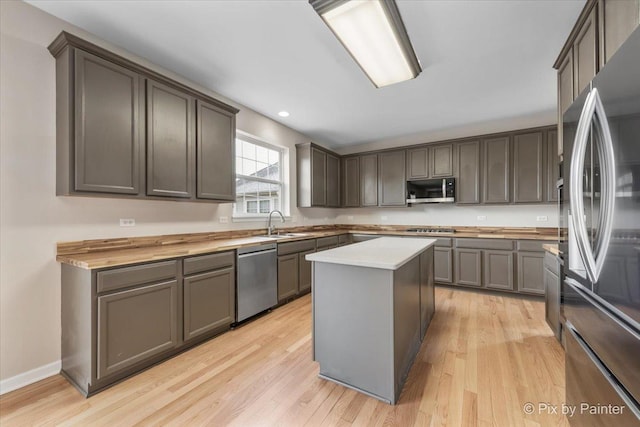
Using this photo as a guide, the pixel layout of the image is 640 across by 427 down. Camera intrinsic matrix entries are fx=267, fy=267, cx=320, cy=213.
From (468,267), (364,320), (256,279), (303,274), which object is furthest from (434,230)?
(364,320)

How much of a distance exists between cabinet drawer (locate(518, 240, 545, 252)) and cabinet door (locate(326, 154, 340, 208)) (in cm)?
304

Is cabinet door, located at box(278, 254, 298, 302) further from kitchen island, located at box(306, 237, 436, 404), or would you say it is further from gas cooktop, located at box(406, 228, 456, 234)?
gas cooktop, located at box(406, 228, 456, 234)

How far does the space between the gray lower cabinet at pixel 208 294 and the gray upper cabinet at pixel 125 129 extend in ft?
2.33

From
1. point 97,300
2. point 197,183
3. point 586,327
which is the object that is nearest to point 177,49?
point 197,183

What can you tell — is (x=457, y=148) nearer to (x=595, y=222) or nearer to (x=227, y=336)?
(x=595, y=222)

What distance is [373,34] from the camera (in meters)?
1.99

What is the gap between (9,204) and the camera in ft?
5.98

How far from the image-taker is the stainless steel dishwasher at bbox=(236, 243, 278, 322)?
2.80 m

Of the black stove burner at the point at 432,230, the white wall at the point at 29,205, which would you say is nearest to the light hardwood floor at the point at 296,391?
the white wall at the point at 29,205

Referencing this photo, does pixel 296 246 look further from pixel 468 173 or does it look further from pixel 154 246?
pixel 468 173

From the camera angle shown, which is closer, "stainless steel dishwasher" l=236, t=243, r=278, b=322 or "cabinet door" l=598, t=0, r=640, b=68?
"cabinet door" l=598, t=0, r=640, b=68

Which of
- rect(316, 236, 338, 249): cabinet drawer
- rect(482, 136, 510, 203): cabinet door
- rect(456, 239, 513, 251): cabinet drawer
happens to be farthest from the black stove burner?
rect(316, 236, 338, 249): cabinet drawer

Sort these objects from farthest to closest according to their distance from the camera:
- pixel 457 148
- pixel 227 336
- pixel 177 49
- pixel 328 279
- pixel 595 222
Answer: pixel 457 148, pixel 227 336, pixel 177 49, pixel 328 279, pixel 595 222

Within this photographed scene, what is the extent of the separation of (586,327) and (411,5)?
2.17 metres
